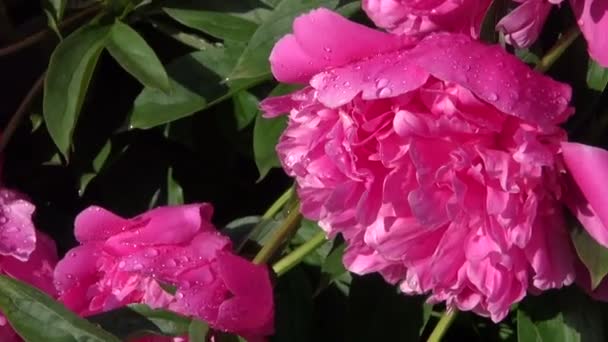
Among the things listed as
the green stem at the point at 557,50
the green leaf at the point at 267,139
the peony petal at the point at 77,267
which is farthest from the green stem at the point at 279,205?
the green stem at the point at 557,50

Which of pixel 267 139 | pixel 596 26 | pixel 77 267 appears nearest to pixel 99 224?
pixel 77 267

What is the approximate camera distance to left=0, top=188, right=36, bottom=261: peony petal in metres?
0.86

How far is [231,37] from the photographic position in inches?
35.9

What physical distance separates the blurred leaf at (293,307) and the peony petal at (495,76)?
1.02 ft

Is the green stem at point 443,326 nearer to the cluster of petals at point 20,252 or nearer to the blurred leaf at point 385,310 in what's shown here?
the blurred leaf at point 385,310

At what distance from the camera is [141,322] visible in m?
0.78

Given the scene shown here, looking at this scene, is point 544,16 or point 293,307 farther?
point 293,307

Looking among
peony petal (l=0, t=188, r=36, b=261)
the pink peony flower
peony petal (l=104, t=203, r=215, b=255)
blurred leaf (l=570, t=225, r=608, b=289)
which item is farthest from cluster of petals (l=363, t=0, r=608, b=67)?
peony petal (l=0, t=188, r=36, b=261)

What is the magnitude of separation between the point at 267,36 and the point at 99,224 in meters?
0.16

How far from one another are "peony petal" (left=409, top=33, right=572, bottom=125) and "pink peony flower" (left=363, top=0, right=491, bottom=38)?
0.01 metres

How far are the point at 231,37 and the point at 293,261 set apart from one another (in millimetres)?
181

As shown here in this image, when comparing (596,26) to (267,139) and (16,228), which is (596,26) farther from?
(16,228)

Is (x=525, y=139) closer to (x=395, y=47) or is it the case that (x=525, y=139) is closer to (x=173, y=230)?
(x=395, y=47)

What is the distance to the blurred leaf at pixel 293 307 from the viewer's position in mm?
913
